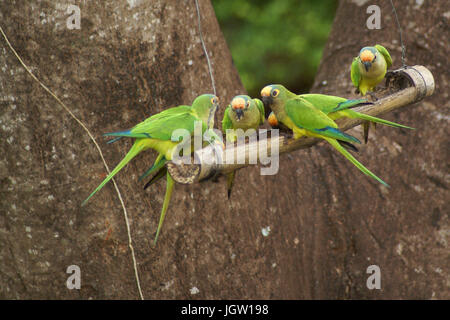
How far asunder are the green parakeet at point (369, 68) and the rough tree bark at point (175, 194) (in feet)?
2.24

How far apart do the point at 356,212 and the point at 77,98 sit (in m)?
1.76

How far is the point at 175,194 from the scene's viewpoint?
2.87 meters

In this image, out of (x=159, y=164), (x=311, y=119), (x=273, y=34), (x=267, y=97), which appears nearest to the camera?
(x=159, y=164)

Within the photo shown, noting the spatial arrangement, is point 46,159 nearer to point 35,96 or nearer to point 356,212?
point 35,96

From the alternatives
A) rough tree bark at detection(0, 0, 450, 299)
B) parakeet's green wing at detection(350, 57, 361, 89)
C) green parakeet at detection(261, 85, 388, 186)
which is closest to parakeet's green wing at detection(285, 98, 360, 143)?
green parakeet at detection(261, 85, 388, 186)

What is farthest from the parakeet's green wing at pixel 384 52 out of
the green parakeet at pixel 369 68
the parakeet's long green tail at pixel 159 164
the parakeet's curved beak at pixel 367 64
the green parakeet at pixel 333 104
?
the parakeet's long green tail at pixel 159 164

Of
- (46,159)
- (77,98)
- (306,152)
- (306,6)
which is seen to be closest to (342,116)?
(306,152)

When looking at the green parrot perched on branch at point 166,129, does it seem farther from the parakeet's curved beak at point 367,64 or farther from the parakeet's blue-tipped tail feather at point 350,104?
the parakeet's curved beak at point 367,64

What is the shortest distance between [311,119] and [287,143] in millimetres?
146

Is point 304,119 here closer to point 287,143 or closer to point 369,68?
point 287,143

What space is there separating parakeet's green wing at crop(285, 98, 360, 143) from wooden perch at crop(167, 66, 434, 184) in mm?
108

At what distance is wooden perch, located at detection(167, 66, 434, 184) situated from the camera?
79.4 inches

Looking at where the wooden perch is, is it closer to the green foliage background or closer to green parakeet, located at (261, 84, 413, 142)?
green parakeet, located at (261, 84, 413, 142)

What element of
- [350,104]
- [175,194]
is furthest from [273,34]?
[350,104]
